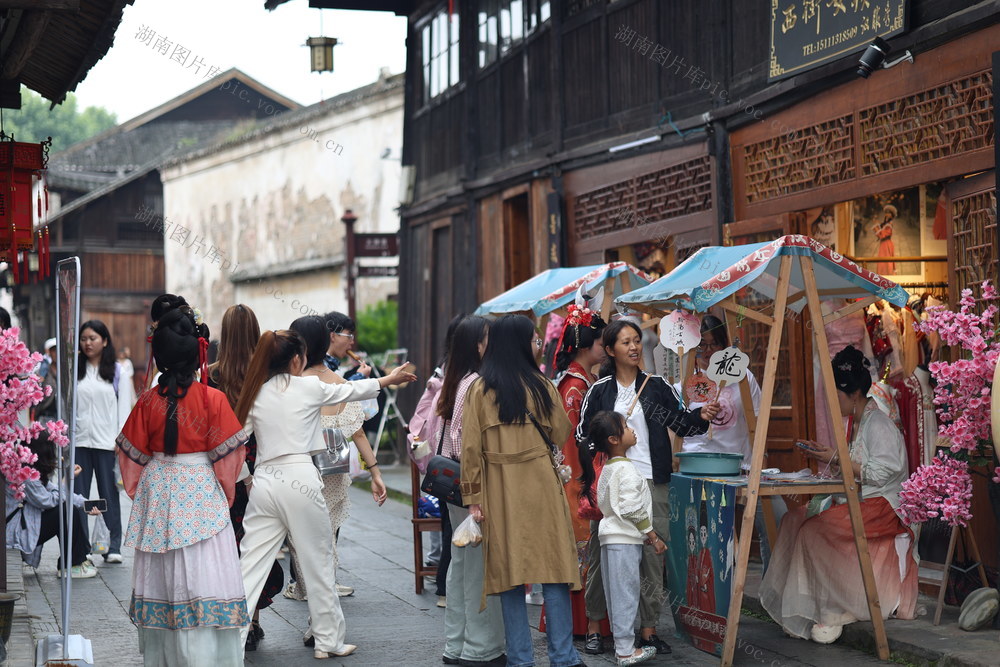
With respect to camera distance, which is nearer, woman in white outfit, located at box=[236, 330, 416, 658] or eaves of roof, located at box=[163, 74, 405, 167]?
woman in white outfit, located at box=[236, 330, 416, 658]

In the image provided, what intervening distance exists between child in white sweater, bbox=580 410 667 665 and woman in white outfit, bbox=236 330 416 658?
1.23 meters

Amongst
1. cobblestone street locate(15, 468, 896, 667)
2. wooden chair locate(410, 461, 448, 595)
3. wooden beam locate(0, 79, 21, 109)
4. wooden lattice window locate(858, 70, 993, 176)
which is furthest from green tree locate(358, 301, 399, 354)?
wooden lattice window locate(858, 70, 993, 176)

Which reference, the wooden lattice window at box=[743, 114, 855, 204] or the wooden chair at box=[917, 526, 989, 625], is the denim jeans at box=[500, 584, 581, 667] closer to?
the wooden chair at box=[917, 526, 989, 625]

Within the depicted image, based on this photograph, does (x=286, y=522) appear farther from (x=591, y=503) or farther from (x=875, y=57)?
(x=875, y=57)

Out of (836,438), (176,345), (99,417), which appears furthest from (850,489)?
(99,417)

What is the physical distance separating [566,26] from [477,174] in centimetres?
335

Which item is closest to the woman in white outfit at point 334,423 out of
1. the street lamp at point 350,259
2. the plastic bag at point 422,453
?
the plastic bag at point 422,453

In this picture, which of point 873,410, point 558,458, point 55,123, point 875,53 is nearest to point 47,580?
point 558,458

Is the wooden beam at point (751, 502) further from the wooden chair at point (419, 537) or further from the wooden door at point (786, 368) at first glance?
the wooden door at point (786, 368)

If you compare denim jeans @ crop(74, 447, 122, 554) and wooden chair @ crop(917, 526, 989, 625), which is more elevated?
denim jeans @ crop(74, 447, 122, 554)

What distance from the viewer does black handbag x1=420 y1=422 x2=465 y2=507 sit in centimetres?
716

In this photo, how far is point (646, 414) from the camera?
7406mm

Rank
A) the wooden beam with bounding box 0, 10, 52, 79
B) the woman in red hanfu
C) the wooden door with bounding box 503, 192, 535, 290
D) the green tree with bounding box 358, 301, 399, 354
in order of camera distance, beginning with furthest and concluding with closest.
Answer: the green tree with bounding box 358, 301, 399, 354
the wooden door with bounding box 503, 192, 535, 290
the woman in red hanfu
the wooden beam with bounding box 0, 10, 52, 79

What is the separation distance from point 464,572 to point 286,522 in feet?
3.34
